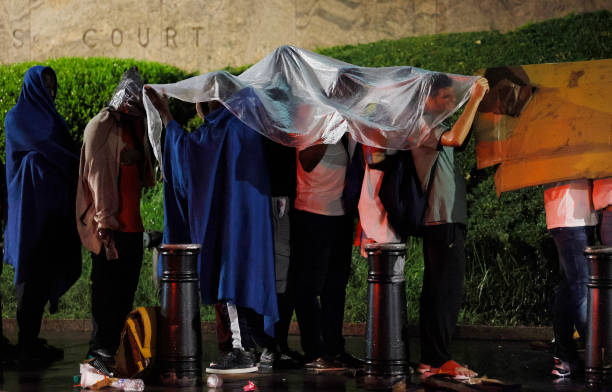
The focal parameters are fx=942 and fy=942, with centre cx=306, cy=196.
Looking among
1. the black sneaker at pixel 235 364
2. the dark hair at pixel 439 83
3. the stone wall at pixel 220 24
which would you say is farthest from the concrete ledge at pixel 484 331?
the stone wall at pixel 220 24

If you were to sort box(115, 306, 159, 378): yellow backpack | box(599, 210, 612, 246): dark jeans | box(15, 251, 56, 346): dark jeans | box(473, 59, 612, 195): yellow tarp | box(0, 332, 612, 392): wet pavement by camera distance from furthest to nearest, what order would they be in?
box(15, 251, 56, 346): dark jeans < box(473, 59, 612, 195): yellow tarp < box(599, 210, 612, 246): dark jeans < box(115, 306, 159, 378): yellow backpack < box(0, 332, 612, 392): wet pavement

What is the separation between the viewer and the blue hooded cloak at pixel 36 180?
25.6 feet

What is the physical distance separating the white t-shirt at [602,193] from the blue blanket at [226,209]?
7.94 feet

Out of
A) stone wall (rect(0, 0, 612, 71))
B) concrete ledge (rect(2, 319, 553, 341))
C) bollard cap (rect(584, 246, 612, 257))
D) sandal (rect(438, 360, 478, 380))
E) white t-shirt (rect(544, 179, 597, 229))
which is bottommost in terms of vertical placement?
sandal (rect(438, 360, 478, 380))

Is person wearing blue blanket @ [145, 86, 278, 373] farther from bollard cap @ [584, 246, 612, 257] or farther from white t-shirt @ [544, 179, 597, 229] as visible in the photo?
bollard cap @ [584, 246, 612, 257]

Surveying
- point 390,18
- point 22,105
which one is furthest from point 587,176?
point 390,18

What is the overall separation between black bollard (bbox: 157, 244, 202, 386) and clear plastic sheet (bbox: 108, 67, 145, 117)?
1.47m

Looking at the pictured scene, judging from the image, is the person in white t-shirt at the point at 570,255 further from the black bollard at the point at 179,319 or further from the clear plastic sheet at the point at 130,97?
the clear plastic sheet at the point at 130,97

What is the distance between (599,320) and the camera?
6.26 meters

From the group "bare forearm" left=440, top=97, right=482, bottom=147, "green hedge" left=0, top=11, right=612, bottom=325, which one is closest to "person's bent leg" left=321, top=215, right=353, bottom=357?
"bare forearm" left=440, top=97, right=482, bottom=147

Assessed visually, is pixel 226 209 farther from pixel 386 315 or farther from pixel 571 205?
pixel 571 205

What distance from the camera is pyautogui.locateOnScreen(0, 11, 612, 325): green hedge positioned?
934 cm

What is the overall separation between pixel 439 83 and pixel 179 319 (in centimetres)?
255

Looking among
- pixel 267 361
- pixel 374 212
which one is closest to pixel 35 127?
pixel 267 361
